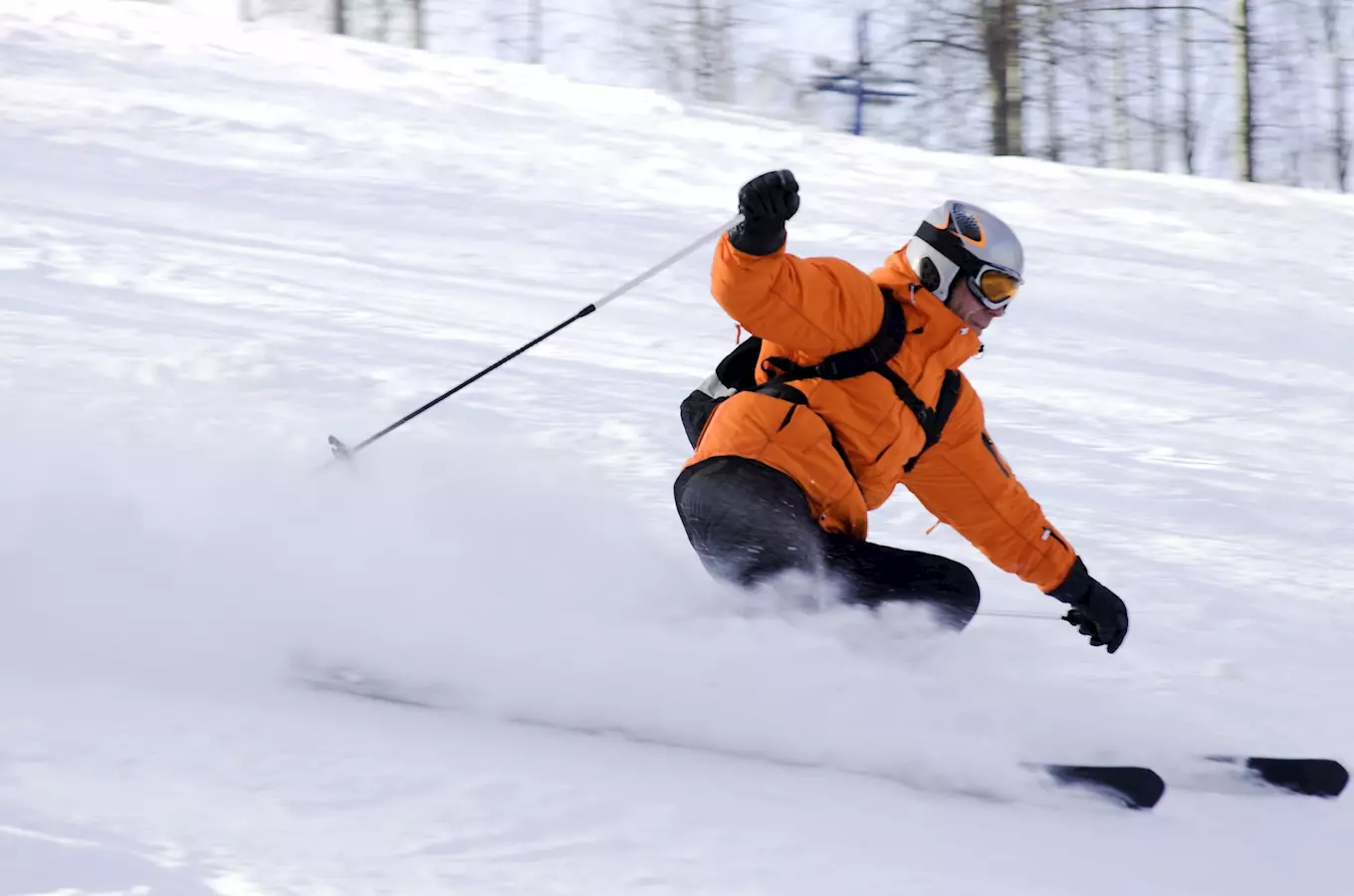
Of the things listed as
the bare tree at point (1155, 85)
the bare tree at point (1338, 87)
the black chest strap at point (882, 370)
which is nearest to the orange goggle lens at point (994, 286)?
the black chest strap at point (882, 370)

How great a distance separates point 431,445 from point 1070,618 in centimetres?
234

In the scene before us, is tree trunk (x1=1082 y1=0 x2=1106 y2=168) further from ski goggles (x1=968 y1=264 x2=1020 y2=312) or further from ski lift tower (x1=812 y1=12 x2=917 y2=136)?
ski goggles (x1=968 y1=264 x2=1020 y2=312)

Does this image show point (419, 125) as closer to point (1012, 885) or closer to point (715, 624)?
point (715, 624)

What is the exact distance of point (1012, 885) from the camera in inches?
107

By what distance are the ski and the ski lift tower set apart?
1249 cm

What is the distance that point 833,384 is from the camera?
11.5 ft

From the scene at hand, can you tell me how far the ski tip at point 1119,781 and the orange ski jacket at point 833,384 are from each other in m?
0.80

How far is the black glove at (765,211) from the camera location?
3.16 meters

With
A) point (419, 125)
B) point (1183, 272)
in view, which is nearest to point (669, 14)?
point (419, 125)

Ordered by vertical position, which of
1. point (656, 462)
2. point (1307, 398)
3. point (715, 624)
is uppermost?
point (715, 624)

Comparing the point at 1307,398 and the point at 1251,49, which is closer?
the point at 1307,398

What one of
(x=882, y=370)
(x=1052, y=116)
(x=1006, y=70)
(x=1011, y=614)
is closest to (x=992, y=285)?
(x=882, y=370)

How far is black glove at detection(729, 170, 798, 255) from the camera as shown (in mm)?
3156

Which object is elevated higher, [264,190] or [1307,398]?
[264,190]
